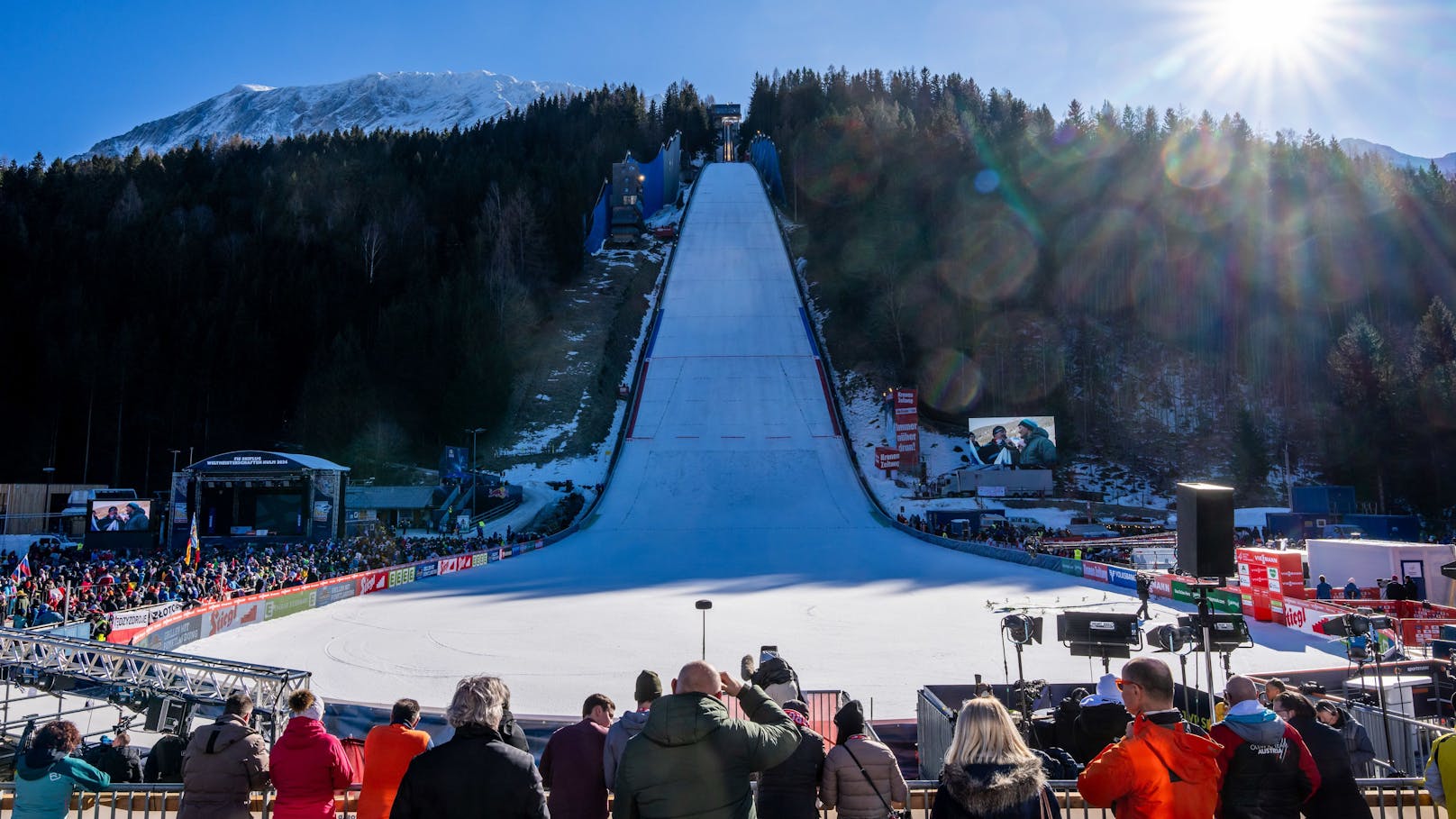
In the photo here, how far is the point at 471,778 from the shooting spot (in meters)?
2.81

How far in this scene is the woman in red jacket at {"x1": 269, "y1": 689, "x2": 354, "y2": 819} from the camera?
3.60 m

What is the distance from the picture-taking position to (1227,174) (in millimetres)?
50812

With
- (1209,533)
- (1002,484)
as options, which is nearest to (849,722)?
(1209,533)

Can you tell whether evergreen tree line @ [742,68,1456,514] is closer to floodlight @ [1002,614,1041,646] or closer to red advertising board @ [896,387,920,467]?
red advertising board @ [896,387,920,467]

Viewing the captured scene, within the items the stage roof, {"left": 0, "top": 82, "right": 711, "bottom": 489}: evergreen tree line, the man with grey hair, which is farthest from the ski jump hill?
{"left": 0, "top": 82, "right": 711, "bottom": 489}: evergreen tree line

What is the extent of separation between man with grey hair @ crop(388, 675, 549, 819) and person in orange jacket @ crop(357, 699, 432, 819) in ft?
2.73

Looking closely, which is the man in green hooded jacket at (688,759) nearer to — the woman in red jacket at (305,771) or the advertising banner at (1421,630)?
the woman in red jacket at (305,771)

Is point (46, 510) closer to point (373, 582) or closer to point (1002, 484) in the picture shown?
point (373, 582)

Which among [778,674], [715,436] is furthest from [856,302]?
[778,674]

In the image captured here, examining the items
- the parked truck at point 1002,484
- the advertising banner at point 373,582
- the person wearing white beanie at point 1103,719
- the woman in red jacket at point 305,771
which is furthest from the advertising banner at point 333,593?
the parked truck at point 1002,484

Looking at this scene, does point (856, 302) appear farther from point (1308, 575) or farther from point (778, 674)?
point (778, 674)

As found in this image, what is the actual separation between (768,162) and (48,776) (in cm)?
8743

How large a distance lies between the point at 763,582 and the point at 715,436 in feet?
58.9

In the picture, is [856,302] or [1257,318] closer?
[1257,318]
